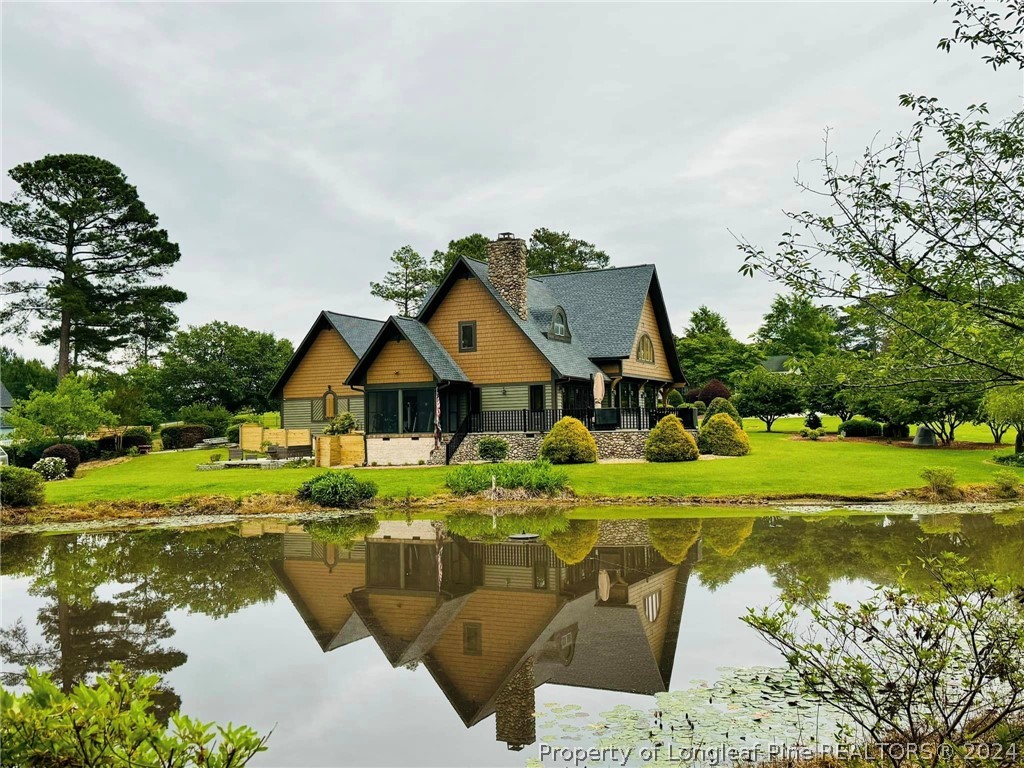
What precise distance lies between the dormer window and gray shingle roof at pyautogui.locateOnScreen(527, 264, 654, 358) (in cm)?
155

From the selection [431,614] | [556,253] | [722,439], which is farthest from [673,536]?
[556,253]

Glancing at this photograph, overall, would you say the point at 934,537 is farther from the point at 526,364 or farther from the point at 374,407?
the point at 374,407

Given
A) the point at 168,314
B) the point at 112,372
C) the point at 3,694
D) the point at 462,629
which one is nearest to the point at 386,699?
the point at 462,629

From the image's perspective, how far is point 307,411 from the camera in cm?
3891

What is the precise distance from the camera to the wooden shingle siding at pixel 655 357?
37.7 m

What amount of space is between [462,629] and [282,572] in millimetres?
5447

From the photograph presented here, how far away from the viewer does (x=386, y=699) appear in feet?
24.7

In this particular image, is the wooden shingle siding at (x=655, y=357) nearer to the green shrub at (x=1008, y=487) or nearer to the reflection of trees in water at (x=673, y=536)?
the green shrub at (x=1008, y=487)

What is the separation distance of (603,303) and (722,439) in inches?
393

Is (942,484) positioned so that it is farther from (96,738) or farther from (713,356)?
(713,356)

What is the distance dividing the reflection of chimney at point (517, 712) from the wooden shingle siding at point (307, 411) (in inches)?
1206

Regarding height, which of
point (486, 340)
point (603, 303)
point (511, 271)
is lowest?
point (486, 340)

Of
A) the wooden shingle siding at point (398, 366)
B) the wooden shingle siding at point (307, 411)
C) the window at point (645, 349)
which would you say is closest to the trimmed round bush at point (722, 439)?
the window at point (645, 349)

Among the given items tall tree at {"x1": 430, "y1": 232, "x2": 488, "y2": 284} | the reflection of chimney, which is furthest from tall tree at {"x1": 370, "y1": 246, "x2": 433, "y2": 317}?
the reflection of chimney
